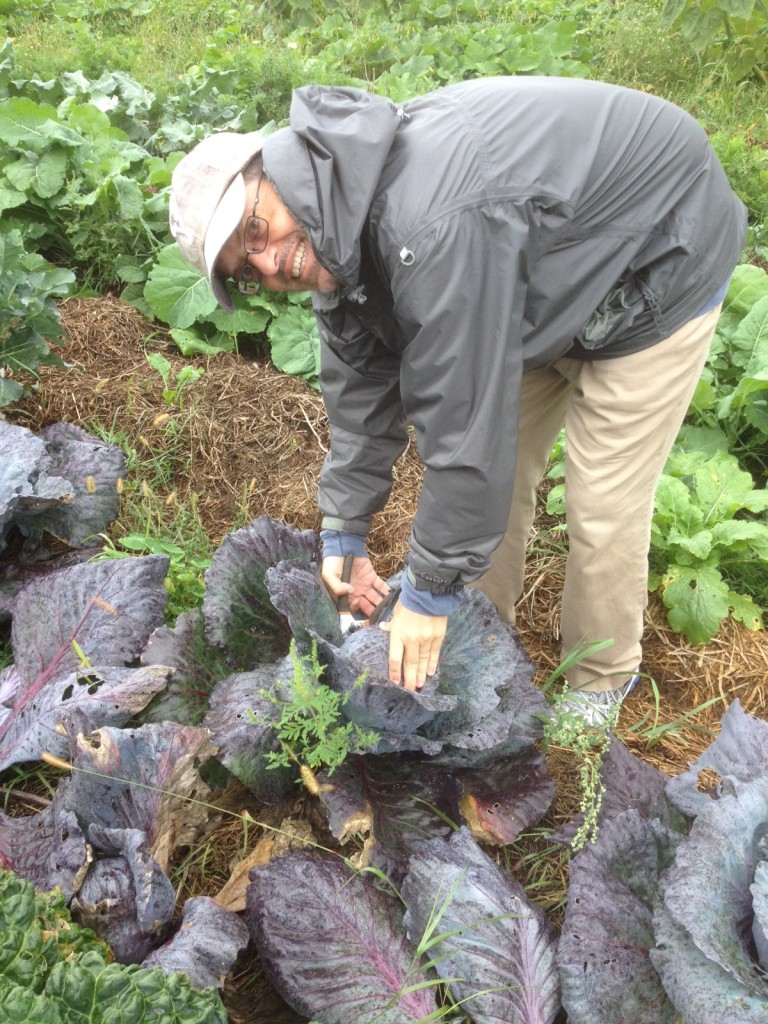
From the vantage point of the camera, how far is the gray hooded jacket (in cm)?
149

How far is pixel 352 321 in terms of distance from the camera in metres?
1.93

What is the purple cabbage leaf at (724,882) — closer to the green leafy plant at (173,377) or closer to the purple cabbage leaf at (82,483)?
the purple cabbage leaf at (82,483)

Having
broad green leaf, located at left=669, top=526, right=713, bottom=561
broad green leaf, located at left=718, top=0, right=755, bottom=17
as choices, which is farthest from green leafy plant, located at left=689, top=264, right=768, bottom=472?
broad green leaf, located at left=718, top=0, right=755, bottom=17

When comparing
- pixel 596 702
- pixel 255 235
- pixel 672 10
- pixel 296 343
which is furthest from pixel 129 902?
pixel 672 10

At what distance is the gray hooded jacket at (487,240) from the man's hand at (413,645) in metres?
0.10

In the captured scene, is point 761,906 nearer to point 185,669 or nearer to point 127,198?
point 185,669

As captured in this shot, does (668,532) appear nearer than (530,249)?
No

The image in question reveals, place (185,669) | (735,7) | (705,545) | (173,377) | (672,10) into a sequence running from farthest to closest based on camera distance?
(672,10) → (735,7) → (173,377) → (705,545) → (185,669)

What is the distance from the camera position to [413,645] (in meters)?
1.79

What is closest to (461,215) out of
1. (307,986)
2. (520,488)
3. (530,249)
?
(530,249)

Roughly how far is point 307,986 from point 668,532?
1702mm

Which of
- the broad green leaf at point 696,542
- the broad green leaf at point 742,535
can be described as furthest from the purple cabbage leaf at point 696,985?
the broad green leaf at point 742,535

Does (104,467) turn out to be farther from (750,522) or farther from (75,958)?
(750,522)

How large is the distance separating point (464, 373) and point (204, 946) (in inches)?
43.6
